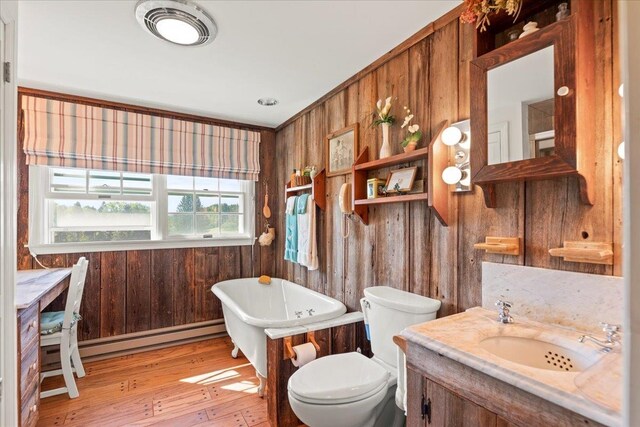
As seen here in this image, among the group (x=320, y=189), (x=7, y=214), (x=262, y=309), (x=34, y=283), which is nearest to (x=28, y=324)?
(x=34, y=283)

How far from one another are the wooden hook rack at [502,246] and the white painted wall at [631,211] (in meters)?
0.90

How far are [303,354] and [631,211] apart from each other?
1.78 meters

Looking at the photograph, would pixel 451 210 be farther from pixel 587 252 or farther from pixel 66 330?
pixel 66 330

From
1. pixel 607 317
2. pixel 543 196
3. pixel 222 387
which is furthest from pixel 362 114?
pixel 222 387

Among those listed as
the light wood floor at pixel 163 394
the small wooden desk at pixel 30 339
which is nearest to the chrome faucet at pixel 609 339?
the light wood floor at pixel 163 394

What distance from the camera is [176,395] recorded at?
2.30m

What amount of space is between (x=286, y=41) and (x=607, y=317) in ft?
6.58

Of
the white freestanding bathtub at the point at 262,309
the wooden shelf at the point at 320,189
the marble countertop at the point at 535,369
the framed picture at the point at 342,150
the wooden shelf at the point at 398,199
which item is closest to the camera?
the marble countertop at the point at 535,369

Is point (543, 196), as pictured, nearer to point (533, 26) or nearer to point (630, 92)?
point (533, 26)

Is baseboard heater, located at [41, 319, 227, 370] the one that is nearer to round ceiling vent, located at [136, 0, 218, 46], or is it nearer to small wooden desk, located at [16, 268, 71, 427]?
small wooden desk, located at [16, 268, 71, 427]

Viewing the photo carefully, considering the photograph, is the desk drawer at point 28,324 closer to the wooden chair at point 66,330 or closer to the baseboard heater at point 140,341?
the wooden chair at point 66,330

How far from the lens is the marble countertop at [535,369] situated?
0.73 meters

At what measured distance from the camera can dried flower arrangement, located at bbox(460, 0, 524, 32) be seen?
3.95 feet

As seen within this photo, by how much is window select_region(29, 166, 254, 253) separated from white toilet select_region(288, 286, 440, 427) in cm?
211
